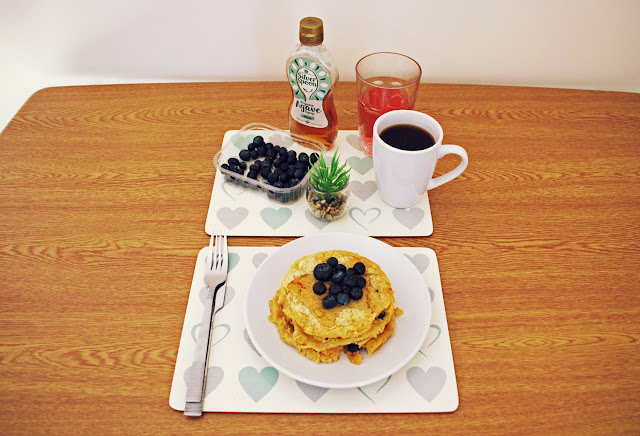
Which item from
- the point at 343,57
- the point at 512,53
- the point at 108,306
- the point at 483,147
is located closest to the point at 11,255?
the point at 108,306

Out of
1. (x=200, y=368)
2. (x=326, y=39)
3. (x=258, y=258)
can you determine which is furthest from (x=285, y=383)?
(x=326, y=39)

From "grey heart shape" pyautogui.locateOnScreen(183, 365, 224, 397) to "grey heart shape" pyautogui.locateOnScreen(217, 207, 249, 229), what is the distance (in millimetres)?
331

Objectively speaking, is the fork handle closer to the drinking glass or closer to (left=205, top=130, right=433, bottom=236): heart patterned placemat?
(left=205, top=130, right=433, bottom=236): heart patterned placemat

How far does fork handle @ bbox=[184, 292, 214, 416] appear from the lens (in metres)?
0.75

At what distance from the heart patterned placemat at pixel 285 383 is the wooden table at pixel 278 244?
2 centimetres

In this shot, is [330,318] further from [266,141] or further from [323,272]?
[266,141]

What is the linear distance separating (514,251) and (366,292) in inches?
14.8

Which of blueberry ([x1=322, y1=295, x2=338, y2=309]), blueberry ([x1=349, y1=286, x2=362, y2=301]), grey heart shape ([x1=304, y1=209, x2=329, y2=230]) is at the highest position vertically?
blueberry ([x1=349, y1=286, x2=362, y2=301])

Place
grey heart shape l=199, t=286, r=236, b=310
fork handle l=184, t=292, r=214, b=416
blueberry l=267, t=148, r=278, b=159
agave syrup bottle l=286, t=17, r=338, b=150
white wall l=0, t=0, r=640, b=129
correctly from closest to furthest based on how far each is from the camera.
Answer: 1. fork handle l=184, t=292, r=214, b=416
2. grey heart shape l=199, t=286, r=236, b=310
3. agave syrup bottle l=286, t=17, r=338, b=150
4. blueberry l=267, t=148, r=278, b=159
5. white wall l=0, t=0, r=640, b=129

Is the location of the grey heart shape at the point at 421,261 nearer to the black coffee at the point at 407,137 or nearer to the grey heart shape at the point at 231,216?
the black coffee at the point at 407,137

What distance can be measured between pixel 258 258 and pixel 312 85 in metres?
0.44

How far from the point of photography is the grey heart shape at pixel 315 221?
103cm

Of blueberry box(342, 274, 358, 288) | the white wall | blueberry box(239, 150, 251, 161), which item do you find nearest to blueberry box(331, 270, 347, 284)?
blueberry box(342, 274, 358, 288)

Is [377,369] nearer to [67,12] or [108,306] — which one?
[108,306]
